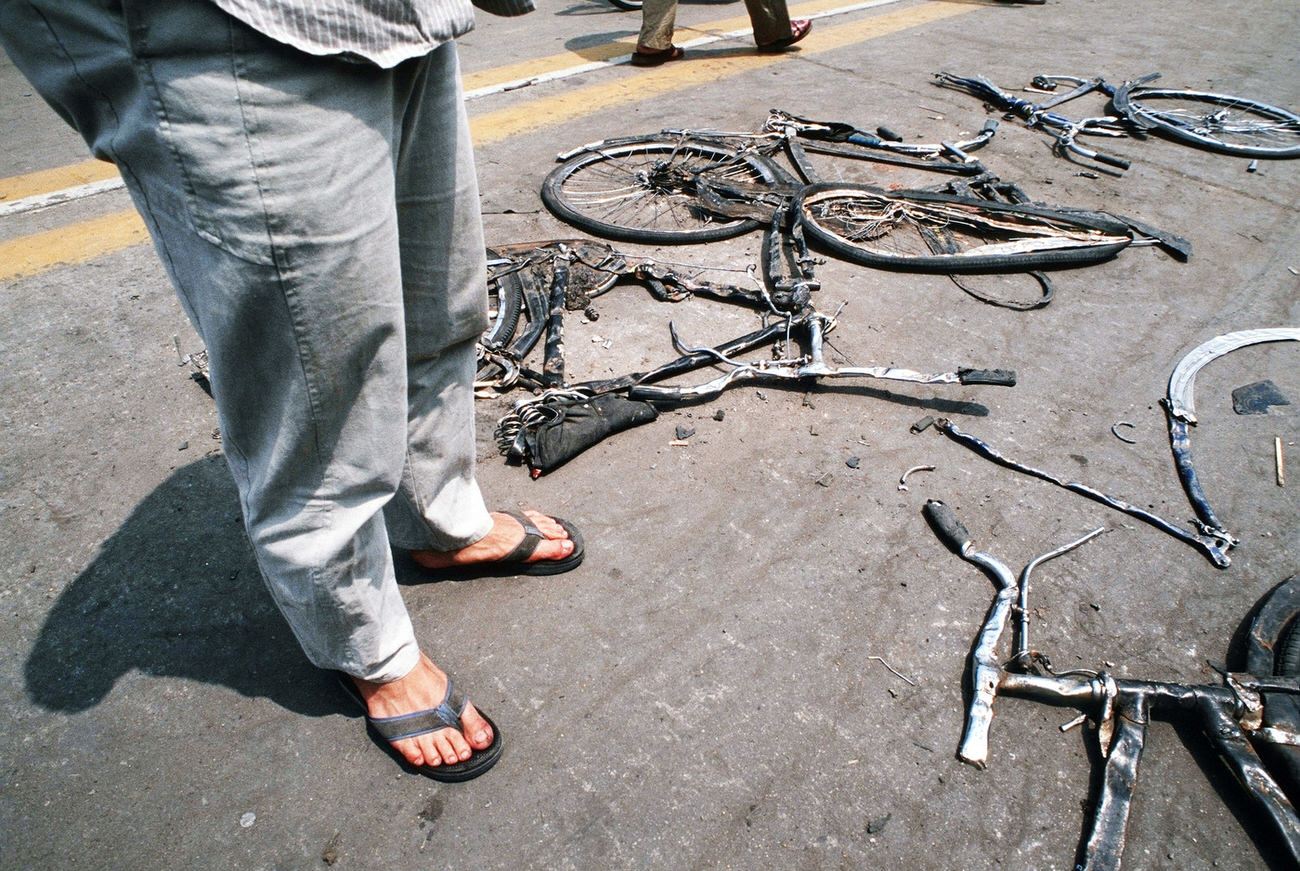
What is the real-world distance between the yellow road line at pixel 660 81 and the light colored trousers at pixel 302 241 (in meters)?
3.52

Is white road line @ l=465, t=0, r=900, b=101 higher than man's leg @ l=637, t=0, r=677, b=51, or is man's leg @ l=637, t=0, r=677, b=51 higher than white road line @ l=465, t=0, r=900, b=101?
man's leg @ l=637, t=0, r=677, b=51

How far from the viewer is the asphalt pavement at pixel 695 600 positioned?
5.34ft

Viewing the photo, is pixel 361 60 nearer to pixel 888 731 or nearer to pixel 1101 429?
pixel 888 731

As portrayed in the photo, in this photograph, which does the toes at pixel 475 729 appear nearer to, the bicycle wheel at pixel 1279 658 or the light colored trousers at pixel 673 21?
the bicycle wheel at pixel 1279 658

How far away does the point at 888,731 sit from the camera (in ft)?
5.96

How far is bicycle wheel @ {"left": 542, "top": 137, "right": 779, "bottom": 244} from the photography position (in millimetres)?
3838

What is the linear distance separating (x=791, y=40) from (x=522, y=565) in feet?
20.0

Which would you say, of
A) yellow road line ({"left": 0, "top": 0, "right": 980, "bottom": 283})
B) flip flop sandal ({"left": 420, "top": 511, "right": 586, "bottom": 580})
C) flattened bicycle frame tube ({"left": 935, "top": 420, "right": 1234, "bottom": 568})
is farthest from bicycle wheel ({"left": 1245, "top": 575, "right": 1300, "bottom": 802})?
yellow road line ({"left": 0, "top": 0, "right": 980, "bottom": 283})

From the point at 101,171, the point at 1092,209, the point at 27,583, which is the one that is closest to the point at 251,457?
the point at 27,583

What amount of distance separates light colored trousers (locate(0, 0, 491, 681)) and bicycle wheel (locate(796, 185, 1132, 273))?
2611 mm

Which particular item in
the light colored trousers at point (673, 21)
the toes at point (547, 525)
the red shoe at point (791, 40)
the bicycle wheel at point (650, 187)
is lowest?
the toes at point (547, 525)

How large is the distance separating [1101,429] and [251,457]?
278cm

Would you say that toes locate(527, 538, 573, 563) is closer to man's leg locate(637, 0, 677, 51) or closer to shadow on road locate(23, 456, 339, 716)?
shadow on road locate(23, 456, 339, 716)

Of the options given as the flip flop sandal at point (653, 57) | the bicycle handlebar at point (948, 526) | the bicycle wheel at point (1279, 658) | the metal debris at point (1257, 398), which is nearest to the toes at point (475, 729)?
the bicycle handlebar at point (948, 526)
